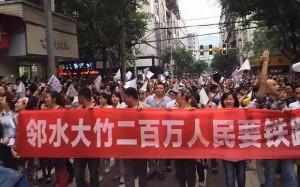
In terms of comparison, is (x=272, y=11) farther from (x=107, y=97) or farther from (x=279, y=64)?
(x=279, y=64)

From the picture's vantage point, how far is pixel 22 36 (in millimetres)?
15594

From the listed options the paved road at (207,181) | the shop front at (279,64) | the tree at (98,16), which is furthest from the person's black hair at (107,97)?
the shop front at (279,64)

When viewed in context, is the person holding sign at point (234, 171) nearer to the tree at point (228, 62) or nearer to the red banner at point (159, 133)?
the red banner at point (159, 133)

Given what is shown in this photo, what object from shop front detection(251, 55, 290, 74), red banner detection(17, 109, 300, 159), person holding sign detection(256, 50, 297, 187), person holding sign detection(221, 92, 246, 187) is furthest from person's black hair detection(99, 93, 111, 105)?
shop front detection(251, 55, 290, 74)

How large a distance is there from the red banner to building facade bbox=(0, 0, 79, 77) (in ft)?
28.2

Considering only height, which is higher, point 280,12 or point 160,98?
point 280,12

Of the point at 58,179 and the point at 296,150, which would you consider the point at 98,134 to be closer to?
the point at 58,179

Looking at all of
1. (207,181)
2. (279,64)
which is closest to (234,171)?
(207,181)

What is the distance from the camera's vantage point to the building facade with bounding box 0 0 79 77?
1542 centimetres

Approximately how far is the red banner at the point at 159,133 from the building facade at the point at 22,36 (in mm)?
8586

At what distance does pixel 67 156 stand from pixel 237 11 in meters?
18.4

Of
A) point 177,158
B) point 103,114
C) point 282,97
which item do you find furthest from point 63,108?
point 282,97

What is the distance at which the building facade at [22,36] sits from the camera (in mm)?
15422

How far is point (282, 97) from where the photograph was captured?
6.64 meters
